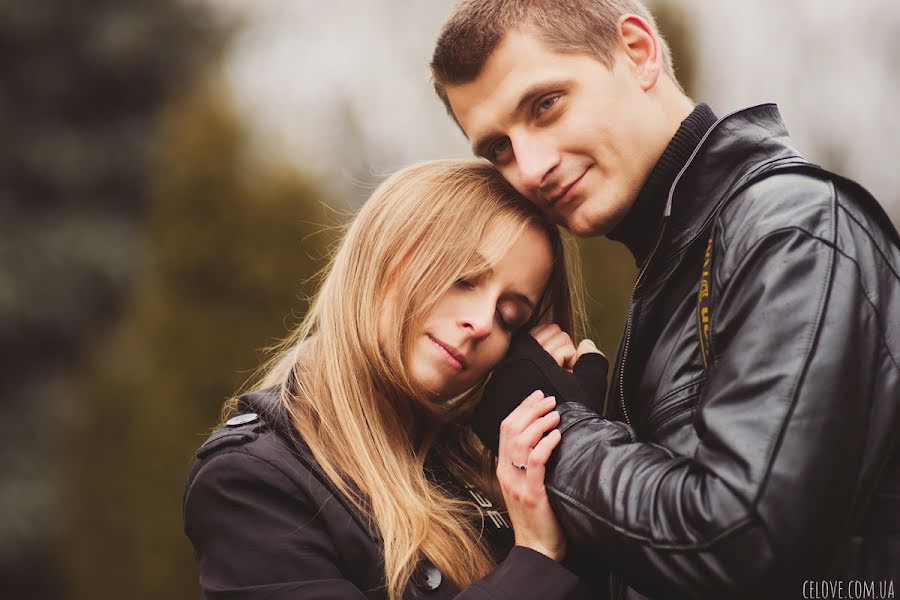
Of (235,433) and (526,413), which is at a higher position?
(235,433)

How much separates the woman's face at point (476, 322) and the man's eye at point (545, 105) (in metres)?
0.38

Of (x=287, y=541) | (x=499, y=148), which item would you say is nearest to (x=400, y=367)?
(x=287, y=541)

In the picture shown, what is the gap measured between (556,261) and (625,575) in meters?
1.24

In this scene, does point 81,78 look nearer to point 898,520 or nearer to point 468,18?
point 468,18

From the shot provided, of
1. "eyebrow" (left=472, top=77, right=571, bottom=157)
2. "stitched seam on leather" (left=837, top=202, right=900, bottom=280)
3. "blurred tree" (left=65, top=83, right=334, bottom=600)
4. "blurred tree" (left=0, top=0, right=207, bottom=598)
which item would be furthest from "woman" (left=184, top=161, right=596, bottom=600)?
"blurred tree" (left=0, top=0, right=207, bottom=598)

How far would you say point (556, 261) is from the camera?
10.2ft

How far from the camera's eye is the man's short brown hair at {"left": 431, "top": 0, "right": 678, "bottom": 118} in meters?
2.66

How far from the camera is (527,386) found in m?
2.56

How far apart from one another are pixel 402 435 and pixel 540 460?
677 millimetres

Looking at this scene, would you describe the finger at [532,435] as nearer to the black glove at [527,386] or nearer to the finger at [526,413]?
the finger at [526,413]

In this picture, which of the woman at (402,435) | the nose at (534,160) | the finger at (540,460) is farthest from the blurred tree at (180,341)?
the finger at (540,460)

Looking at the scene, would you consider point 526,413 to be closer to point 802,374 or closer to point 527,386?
point 527,386

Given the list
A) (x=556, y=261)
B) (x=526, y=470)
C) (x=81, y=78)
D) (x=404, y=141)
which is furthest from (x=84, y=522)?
(x=81, y=78)

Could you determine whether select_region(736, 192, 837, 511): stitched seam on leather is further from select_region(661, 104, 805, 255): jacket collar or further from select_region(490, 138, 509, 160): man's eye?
select_region(490, 138, 509, 160): man's eye
